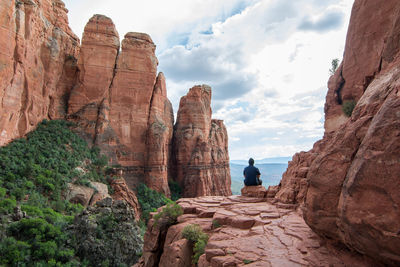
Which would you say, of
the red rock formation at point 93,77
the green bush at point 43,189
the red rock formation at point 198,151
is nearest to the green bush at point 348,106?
the green bush at point 43,189

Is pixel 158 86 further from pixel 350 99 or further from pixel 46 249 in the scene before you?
pixel 350 99

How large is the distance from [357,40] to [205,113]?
3210 cm

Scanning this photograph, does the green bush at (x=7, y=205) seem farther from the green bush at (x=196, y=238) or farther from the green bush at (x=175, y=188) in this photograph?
the green bush at (x=175, y=188)

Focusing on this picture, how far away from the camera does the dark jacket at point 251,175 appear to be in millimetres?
10898

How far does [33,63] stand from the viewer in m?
23.7

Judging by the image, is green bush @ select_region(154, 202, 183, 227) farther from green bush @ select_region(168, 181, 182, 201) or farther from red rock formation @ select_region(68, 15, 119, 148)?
green bush @ select_region(168, 181, 182, 201)

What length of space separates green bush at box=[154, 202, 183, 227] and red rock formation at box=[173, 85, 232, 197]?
87.1ft

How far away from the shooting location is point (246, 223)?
7.03 m

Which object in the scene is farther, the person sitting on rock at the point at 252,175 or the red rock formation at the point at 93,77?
the red rock formation at the point at 93,77

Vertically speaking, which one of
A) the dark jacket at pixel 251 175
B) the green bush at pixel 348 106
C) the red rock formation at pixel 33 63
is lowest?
the dark jacket at pixel 251 175

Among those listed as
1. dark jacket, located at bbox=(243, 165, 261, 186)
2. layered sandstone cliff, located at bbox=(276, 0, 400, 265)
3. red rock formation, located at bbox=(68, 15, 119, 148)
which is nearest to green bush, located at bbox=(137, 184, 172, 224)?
red rock formation, located at bbox=(68, 15, 119, 148)

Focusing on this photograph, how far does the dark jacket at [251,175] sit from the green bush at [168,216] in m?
3.78

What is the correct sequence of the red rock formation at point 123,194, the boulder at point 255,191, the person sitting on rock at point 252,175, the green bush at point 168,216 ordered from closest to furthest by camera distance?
the green bush at point 168,216 → the boulder at point 255,191 → the person sitting on rock at point 252,175 → the red rock formation at point 123,194

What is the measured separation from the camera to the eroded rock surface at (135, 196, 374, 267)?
466cm
